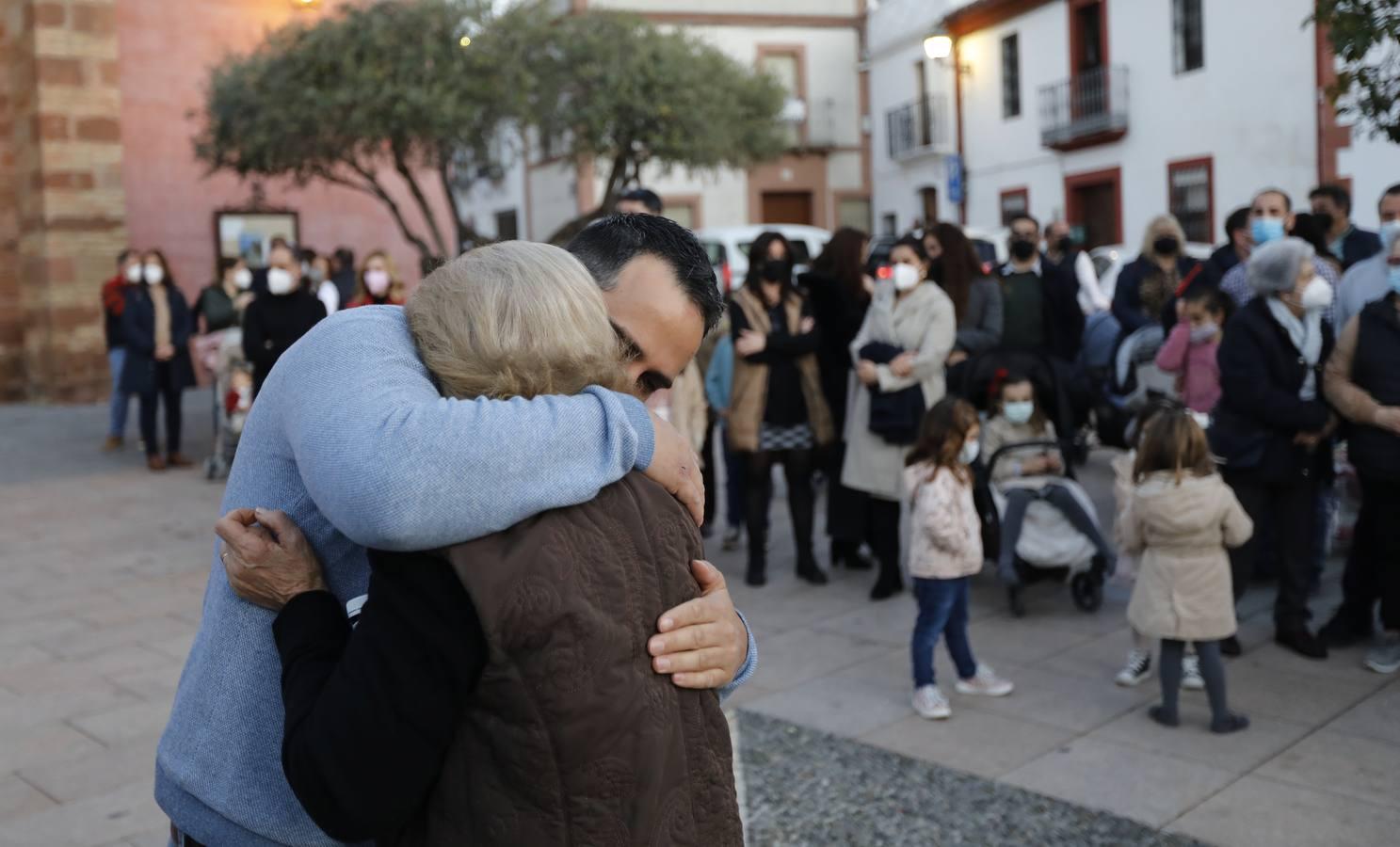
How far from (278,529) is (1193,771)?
3756 millimetres

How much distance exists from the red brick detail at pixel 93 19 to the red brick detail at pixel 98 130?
3.74 feet

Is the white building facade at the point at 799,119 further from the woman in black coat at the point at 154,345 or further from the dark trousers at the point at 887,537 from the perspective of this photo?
the dark trousers at the point at 887,537

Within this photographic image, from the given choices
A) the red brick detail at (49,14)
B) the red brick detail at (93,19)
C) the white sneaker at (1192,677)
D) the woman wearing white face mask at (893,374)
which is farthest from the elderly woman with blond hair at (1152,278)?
the red brick detail at (49,14)

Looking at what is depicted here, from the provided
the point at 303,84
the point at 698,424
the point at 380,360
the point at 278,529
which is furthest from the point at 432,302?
the point at 303,84

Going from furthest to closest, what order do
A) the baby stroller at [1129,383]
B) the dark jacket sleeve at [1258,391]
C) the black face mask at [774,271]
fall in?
1. the baby stroller at [1129,383]
2. the black face mask at [774,271]
3. the dark jacket sleeve at [1258,391]

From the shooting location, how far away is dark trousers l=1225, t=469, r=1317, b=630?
6.01m

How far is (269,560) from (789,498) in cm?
605

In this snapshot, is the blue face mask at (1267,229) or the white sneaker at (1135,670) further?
the blue face mask at (1267,229)

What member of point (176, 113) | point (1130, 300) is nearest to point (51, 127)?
point (176, 113)

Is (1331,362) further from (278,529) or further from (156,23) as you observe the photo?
(156,23)

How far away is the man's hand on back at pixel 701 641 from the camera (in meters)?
1.71

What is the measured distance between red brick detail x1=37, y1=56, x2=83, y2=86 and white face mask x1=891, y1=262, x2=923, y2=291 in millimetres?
14726

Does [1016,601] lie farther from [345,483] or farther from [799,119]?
[799,119]

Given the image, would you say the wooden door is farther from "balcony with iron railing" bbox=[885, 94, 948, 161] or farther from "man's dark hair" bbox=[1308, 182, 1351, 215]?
"man's dark hair" bbox=[1308, 182, 1351, 215]
